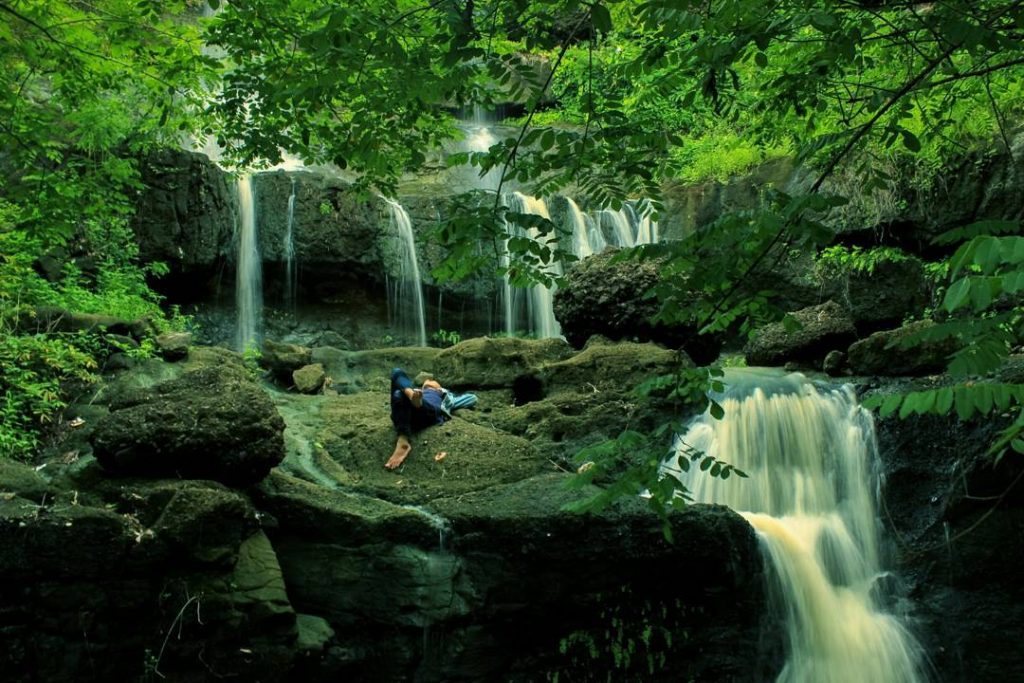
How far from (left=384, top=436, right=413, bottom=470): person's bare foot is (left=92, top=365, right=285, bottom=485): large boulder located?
1258mm

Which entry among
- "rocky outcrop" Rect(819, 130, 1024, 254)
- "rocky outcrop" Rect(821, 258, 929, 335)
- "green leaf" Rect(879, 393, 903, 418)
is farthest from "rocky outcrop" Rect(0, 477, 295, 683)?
"rocky outcrop" Rect(819, 130, 1024, 254)

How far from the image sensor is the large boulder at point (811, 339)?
10.4 meters

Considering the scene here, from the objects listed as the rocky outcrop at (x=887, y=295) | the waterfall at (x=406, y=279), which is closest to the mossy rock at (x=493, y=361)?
the rocky outcrop at (x=887, y=295)

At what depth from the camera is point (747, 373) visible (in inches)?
394

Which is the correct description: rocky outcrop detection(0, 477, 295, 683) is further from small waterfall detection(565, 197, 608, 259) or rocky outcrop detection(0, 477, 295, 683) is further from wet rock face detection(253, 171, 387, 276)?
small waterfall detection(565, 197, 608, 259)

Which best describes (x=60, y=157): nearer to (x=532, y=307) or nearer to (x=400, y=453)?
(x=400, y=453)

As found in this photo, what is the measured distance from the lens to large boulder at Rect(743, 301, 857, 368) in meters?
10.4

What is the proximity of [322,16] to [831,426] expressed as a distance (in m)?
7.12

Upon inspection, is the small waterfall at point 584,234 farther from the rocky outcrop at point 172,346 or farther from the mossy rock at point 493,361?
the rocky outcrop at point 172,346

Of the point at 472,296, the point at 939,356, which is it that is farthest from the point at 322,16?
the point at 472,296

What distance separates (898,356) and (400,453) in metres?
5.76

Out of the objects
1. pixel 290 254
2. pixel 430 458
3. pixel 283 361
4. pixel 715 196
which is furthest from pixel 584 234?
pixel 430 458

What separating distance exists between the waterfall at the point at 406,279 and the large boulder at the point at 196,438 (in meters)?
9.48

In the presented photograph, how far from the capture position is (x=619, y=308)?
9.65 metres
